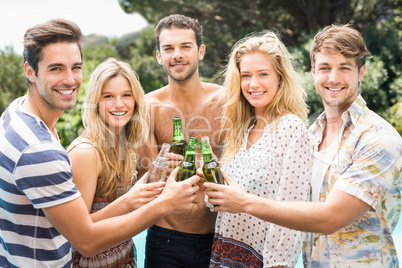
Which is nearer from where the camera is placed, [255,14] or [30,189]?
[30,189]

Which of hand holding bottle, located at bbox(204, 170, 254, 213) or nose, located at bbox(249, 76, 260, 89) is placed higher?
nose, located at bbox(249, 76, 260, 89)

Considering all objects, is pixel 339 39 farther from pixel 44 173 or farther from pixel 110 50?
pixel 110 50

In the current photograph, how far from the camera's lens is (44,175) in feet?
6.01

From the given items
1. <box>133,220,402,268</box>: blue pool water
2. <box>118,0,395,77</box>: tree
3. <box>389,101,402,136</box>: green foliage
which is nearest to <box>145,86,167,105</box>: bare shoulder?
<box>133,220,402,268</box>: blue pool water

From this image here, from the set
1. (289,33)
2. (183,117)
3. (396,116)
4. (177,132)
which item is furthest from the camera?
(289,33)

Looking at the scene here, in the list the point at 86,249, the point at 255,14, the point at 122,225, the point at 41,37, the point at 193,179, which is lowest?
the point at 86,249

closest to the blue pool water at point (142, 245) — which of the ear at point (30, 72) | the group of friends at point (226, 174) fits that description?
the group of friends at point (226, 174)

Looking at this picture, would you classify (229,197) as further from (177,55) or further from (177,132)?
(177,55)

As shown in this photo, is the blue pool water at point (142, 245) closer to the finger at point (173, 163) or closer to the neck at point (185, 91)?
the neck at point (185, 91)

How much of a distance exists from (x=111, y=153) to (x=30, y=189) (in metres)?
0.75

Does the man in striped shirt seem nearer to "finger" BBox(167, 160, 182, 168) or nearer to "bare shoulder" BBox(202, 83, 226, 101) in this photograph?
"finger" BBox(167, 160, 182, 168)

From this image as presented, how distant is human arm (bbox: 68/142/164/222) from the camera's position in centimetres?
221

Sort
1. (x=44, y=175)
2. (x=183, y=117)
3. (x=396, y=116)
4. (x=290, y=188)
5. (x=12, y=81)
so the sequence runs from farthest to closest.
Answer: (x=12, y=81), (x=396, y=116), (x=183, y=117), (x=290, y=188), (x=44, y=175)

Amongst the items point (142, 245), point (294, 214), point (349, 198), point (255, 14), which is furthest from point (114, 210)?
point (255, 14)
